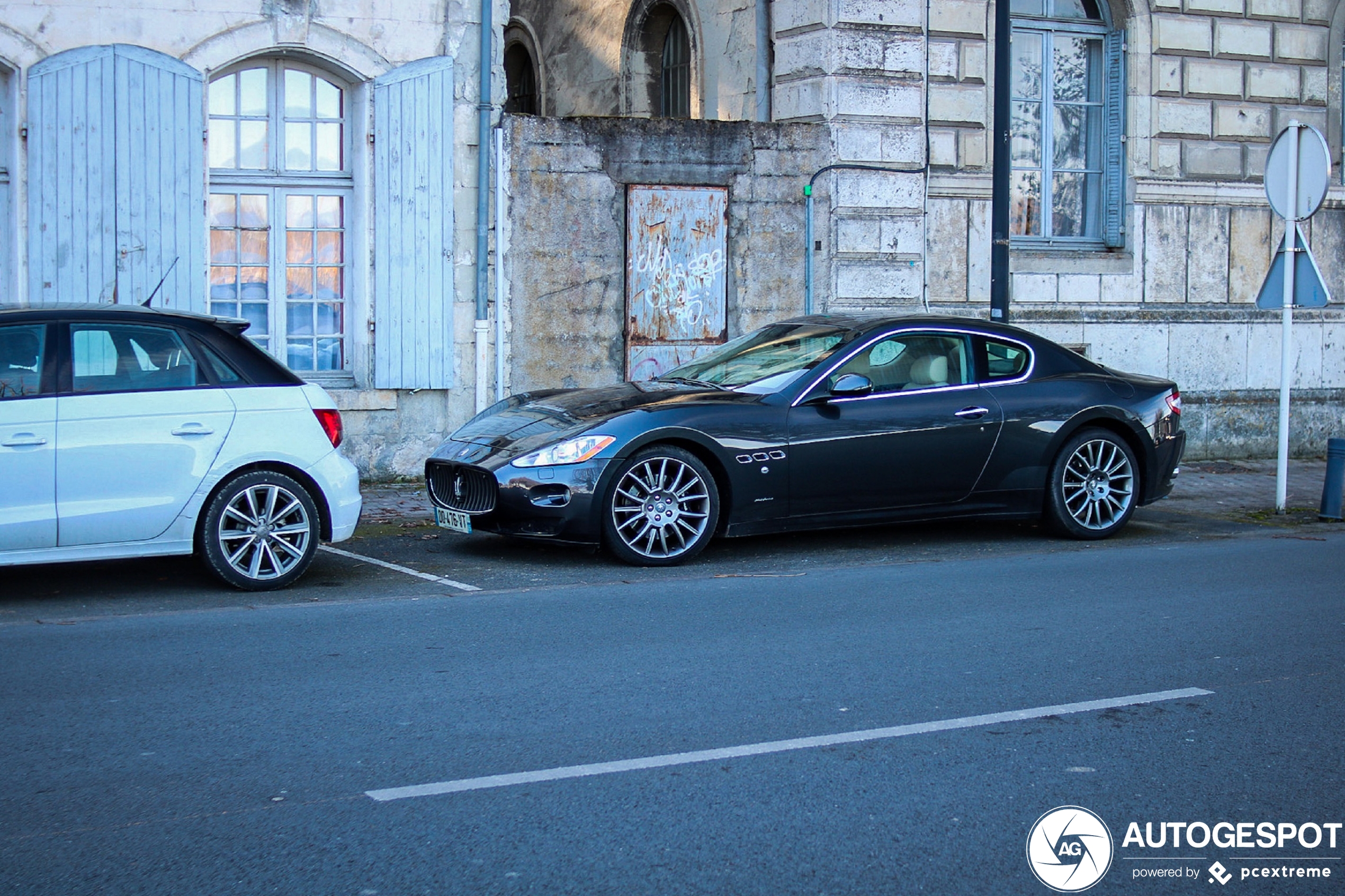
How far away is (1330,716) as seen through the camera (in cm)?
567

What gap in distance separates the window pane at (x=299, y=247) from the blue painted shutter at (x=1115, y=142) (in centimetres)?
846

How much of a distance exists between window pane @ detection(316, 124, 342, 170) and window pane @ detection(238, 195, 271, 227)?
0.60 m

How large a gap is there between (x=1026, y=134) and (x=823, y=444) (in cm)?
802

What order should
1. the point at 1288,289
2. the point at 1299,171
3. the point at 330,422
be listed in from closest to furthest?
the point at 330,422, the point at 1299,171, the point at 1288,289

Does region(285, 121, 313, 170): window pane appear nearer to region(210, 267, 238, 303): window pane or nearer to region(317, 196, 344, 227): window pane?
region(317, 196, 344, 227): window pane

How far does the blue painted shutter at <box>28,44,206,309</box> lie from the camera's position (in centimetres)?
1209

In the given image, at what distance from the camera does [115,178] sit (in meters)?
12.3

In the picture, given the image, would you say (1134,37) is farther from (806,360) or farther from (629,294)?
(806,360)

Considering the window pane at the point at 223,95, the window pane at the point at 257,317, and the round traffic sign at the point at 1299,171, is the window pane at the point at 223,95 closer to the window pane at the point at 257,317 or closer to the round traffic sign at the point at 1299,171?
the window pane at the point at 257,317

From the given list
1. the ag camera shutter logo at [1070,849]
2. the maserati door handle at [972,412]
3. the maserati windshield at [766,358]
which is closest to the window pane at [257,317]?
the maserati windshield at [766,358]

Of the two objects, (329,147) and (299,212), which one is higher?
(329,147)

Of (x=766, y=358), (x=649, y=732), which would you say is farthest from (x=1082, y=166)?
(x=649, y=732)

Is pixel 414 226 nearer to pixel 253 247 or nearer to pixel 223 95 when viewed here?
pixel 253 247

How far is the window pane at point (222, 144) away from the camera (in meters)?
12.9
